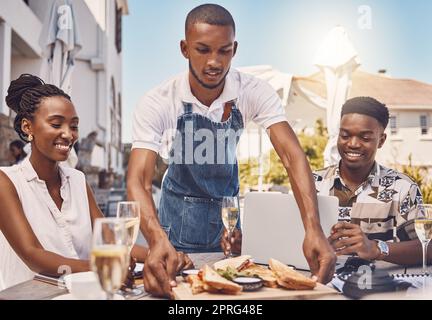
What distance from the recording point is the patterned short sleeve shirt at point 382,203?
1.99 meters

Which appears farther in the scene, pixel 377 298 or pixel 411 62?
Answer: pixel 411 62

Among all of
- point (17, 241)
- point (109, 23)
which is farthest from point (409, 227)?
point (109, 23)

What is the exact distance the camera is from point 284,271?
1.16 m

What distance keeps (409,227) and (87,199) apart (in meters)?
1.23

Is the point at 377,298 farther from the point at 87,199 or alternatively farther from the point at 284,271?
the point at 87,199

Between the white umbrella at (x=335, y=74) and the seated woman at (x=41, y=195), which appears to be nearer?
the seated woman at (x=41, y=195)

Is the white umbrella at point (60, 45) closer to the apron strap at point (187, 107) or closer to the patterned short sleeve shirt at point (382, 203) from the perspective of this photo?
the apron strap at point (187, 107)

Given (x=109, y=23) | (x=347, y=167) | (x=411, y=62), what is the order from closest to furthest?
(x=347, y=167), (x=411, y=62), (x=109, y=23)

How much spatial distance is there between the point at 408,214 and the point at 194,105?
37.6 inches

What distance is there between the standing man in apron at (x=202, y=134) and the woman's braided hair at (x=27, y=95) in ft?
1.01

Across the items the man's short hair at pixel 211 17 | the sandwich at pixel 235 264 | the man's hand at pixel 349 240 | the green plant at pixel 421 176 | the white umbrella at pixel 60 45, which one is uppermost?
the white umbrella at pixel 60 45

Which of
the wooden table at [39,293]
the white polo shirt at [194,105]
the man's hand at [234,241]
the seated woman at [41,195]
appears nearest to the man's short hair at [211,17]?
the white polo shirt at [194,105]

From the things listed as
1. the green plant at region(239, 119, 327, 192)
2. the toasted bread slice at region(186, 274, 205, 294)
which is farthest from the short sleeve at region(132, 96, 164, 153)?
the green plant at region(239, 119, 327, 192)
